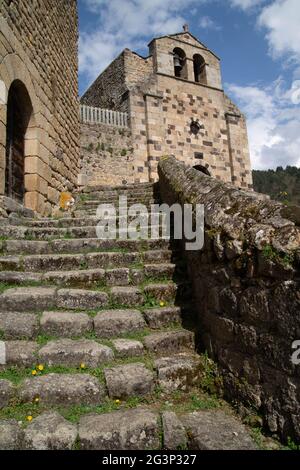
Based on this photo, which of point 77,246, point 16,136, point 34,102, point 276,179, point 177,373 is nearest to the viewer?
point 177,373

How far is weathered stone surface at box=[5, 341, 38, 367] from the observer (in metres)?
2.82

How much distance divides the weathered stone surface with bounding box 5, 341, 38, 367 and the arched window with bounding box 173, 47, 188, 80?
15971 mm

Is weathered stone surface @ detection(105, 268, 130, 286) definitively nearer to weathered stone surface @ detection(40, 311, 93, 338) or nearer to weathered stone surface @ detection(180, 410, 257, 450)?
weathered stone surface @ detection(40, 311, 93, 338)

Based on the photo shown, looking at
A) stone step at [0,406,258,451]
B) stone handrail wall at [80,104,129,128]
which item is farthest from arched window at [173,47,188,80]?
stone step at [0,406,258,451]

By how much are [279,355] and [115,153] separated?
1173 centimetres

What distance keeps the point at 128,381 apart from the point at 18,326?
1.13 meters

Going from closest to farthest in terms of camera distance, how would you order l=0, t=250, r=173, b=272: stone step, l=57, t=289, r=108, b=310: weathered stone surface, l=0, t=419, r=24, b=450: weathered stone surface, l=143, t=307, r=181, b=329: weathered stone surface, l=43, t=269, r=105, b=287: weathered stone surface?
l=0, t=419, r=24, b=450: weathered stone surface
l=143, t=307, r=181, b=329: weathered stone surface
l=57, t=289, r=108, b=310: weathered stone surface
l=43, t=269, r=105, b=287: weathered stone surface
l=0, t=250, r=173, b=272: stone step

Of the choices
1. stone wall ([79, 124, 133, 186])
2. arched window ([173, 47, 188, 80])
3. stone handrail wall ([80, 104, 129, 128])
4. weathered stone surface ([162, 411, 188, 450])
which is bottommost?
weathered stone surface ([162, 411, 188, 450])

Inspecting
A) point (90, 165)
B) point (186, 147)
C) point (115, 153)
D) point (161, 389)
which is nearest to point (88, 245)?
point (161, 389)

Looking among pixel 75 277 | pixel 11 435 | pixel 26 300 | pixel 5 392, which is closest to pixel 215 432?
pixel 11 435

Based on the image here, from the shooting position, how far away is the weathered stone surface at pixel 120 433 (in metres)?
2.18

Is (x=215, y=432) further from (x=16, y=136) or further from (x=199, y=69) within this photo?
(x=199, y=69)

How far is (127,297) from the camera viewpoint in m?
3.73

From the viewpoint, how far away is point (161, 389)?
2.73 meters
